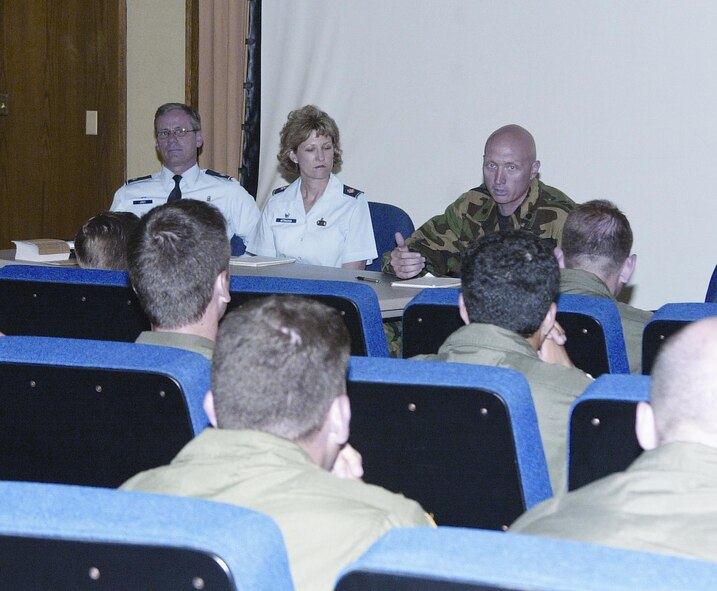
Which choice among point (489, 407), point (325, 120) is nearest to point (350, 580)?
point (489, 407)

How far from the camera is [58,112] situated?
20.1 feet

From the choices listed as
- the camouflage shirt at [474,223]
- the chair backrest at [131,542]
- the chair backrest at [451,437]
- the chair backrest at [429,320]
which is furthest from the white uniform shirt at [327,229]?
the chair backrest at [131,542]

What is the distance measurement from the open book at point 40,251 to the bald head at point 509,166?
174cm

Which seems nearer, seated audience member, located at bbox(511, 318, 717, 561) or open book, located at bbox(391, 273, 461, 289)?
seated audience member, located at bbox(511, 318, 717, 561)

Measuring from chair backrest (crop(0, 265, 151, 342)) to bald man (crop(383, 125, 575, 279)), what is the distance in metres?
1.71

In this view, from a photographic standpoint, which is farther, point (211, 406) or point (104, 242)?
point (104, 242)

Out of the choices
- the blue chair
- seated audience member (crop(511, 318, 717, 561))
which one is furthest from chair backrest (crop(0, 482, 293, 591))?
the blue chair

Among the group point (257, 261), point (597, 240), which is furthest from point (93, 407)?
point (257, 261)

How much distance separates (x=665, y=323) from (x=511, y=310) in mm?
406

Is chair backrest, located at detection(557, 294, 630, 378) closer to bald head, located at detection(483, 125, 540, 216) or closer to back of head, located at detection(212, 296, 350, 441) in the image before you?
back of head, located at detection(212, 296, 350, 441)

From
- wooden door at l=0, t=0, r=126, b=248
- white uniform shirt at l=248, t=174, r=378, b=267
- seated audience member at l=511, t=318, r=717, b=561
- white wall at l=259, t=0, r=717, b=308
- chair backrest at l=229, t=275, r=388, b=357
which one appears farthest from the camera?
wooden door at l=0, t=0, r=126, b=248

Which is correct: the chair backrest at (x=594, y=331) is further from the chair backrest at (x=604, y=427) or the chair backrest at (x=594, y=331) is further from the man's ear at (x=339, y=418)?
the man's ear at (x=339, y=418)

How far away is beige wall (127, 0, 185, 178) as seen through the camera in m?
6.29

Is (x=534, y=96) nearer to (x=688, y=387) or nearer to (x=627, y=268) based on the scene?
(x=627, y=268)
